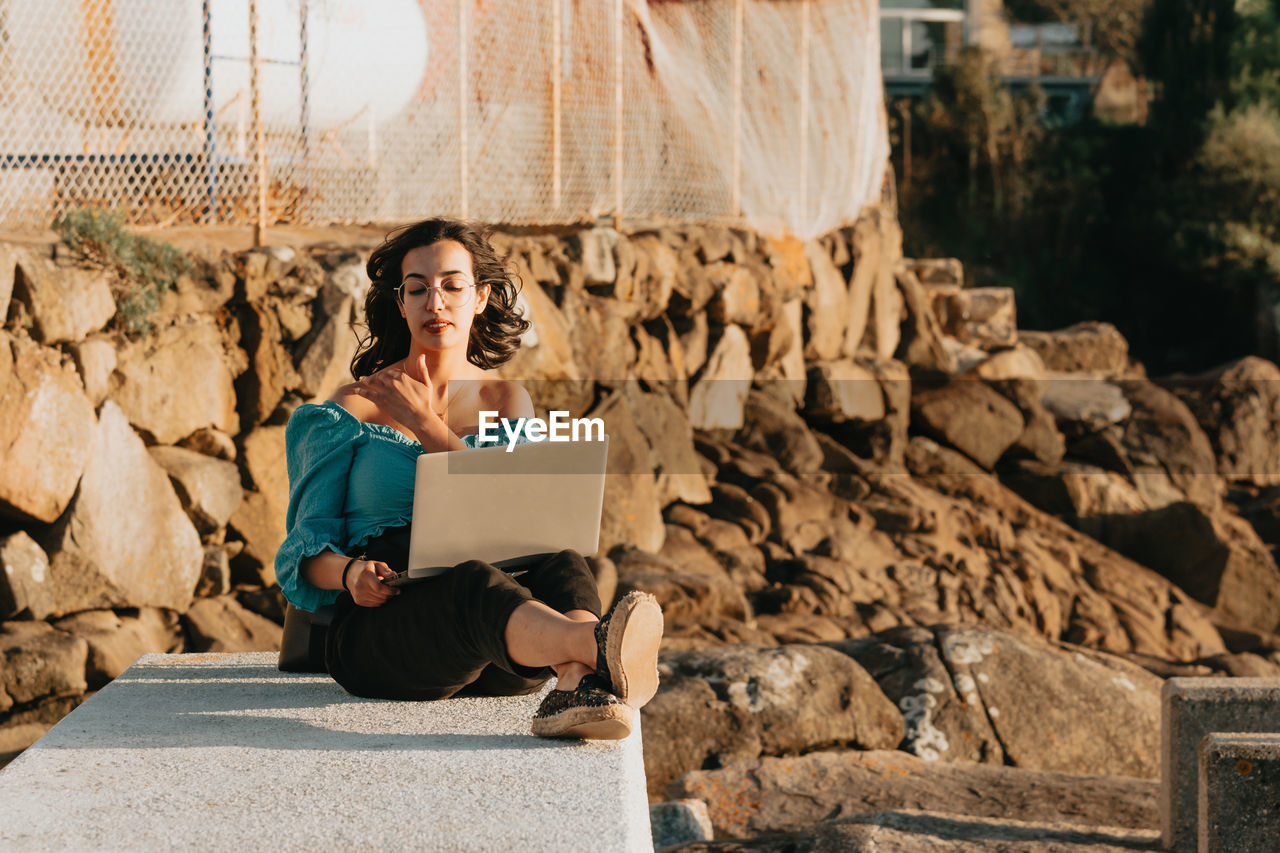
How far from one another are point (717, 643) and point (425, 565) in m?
4.33

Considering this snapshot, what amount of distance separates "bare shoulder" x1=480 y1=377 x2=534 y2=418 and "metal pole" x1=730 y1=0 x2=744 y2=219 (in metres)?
7.00

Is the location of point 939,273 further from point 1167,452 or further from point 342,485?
point 342,485

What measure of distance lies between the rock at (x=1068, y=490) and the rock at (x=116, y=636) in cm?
911

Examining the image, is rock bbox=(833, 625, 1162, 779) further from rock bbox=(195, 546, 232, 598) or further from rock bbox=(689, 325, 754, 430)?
rock bbox=(689, 325, 754, 430)

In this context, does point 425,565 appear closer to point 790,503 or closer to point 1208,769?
point 1208,769

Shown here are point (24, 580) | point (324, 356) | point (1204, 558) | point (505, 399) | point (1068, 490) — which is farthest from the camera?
point (1068, 490)

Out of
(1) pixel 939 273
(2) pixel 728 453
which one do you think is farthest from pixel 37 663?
(1) pixel 939 273

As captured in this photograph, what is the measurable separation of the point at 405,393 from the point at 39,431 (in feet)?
8.60

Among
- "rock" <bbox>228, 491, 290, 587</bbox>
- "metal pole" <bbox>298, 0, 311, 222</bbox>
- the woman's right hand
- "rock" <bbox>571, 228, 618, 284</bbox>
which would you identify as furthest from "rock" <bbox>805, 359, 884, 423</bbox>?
the woman's right hand

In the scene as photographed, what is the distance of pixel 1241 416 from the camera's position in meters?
15.7

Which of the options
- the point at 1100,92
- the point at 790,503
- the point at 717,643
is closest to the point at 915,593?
the point at 790,503

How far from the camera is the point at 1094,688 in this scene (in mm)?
5664

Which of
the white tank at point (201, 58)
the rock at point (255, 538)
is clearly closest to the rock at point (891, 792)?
the rock at point (255, 538)

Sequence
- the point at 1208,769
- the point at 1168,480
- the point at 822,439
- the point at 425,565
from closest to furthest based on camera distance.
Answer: the point at 425,565 → the point at 1208,769 → the point at 822,439 → the point at 1168,480
